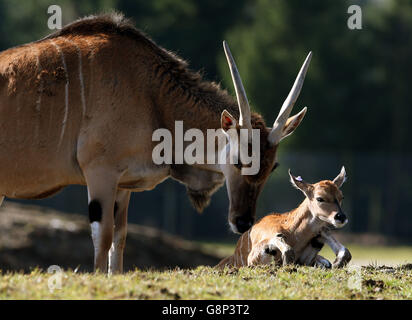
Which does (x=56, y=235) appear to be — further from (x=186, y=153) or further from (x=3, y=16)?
(x=3, y=16)

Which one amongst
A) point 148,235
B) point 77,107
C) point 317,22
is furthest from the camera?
point 317,22

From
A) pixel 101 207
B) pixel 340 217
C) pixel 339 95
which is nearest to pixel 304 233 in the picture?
pixel 340 217

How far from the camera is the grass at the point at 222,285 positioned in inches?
270

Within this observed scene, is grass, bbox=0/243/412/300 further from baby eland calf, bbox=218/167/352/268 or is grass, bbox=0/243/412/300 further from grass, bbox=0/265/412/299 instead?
baby eland calf, bbox=218/167/352/268

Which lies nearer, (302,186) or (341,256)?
(341,256)

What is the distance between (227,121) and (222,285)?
2.13 meters

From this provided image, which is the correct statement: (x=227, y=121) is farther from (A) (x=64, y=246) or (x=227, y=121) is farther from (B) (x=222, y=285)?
(A) (x=64, y=246)

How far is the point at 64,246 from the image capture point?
18.9 metres

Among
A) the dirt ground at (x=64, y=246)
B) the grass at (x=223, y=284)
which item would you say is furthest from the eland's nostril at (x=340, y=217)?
the dirt ground at (x=64, y=246)

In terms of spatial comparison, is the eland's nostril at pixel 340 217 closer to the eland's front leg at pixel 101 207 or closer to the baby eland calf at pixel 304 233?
the baby eland calf at pixel 304 233

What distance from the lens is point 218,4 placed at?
47.1 meters

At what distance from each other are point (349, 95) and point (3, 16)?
71.8ft
